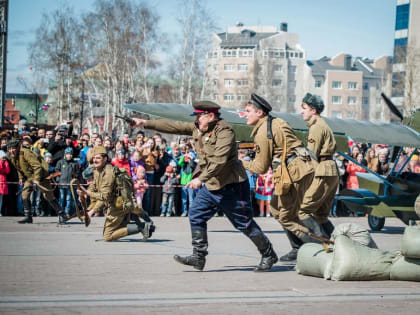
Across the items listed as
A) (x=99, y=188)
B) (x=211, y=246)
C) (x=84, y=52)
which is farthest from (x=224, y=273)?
(x=84, y=52)

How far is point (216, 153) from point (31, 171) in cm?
808

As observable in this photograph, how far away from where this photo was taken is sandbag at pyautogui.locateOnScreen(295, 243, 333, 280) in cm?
735

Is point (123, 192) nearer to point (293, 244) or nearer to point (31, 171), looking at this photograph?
point (293, 244)

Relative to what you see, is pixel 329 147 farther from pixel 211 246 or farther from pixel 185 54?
pixel 185 54

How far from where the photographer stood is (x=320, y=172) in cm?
906

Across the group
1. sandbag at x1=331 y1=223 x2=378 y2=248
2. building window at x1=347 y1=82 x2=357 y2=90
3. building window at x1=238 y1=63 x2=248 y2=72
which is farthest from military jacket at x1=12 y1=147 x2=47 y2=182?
building window at x1=347 y1=82 x2=357 y2=90

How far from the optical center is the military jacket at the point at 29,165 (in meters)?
14.5

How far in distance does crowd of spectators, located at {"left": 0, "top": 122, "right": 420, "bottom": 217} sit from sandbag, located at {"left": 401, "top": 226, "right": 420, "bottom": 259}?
32.3ft

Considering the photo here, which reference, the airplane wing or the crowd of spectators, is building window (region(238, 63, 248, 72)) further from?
the airplane wing

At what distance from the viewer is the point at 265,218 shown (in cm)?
1814

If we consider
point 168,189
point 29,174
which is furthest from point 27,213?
point 168,189

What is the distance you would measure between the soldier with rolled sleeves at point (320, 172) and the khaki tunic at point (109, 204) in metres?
3.52

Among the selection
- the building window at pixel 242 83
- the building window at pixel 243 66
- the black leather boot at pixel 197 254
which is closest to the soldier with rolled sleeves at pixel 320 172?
the black leather boot at pixel 197 254

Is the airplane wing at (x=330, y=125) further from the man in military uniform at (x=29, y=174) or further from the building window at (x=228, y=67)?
the building window at (x=228, y=67)
